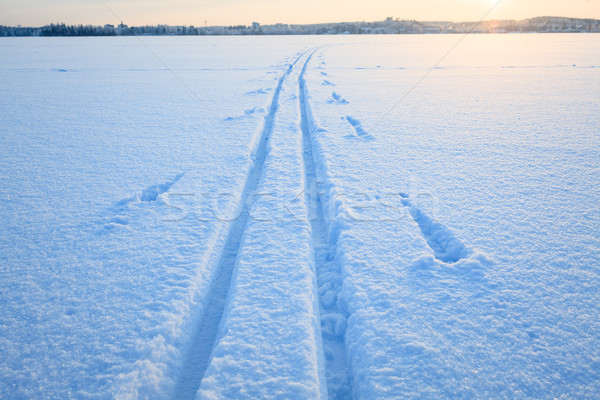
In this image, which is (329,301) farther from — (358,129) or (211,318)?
(358,129)

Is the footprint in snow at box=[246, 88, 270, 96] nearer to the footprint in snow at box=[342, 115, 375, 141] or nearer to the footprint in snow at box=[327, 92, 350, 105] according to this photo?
the footprint in snow at box=[327, 92, 350, 105]

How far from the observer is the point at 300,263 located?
1.99m

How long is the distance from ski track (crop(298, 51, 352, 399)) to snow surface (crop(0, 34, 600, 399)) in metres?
0.01

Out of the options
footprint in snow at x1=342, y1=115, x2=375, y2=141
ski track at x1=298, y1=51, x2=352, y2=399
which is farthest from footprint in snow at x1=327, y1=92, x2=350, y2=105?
ski track at x1=298, y1=51, x2=352, y2=399

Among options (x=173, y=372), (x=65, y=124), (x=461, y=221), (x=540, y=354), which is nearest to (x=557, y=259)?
(x=461, y=221)

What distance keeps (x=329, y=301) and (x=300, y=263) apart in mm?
309

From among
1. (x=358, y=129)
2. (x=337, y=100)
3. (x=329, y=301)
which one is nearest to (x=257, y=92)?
(x=337, y=100)

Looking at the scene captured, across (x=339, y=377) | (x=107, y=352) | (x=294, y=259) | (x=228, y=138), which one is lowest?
(x=339, y=377)

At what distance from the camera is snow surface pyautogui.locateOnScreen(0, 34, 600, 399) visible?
1.38 meters

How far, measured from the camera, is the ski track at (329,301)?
4.71 feet

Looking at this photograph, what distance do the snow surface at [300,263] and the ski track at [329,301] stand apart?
1 cm

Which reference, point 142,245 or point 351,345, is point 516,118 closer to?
point 351,345

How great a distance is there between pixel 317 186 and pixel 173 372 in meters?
2.05

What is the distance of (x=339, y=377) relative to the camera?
4.73ft
